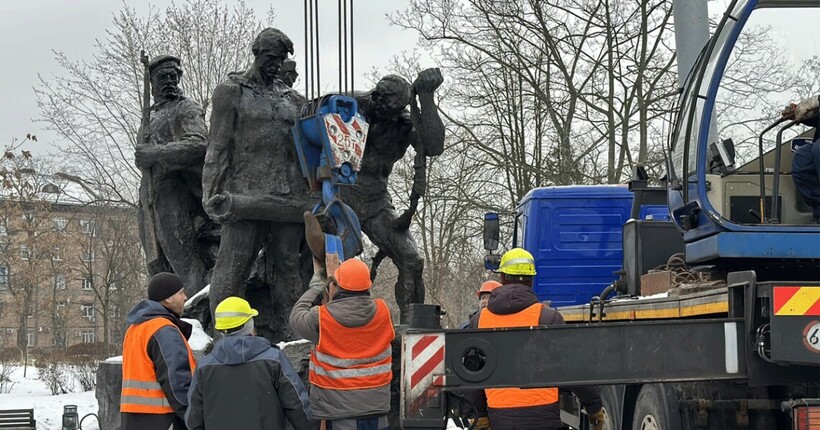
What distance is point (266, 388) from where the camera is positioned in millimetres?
5836

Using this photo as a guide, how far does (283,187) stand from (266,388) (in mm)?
4777

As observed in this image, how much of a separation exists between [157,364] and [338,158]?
349cm

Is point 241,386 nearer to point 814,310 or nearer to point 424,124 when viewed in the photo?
point 814,310

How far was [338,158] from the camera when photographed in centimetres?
952

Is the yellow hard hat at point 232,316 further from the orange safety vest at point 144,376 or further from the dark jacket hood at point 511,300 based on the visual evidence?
the dark jacket hood at point 511,300

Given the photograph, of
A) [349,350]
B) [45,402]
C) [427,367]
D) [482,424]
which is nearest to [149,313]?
[349,350]

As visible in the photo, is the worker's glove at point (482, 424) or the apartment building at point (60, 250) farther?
the apartment building at point (60, 250)

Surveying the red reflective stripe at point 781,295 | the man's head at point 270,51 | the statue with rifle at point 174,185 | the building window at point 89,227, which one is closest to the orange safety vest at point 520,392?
the red reflective stripe at point 781,295

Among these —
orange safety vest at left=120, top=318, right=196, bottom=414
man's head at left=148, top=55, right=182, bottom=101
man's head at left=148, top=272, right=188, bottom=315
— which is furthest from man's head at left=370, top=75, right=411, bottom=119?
orange safety vest at left=120, top=318, right=196, bottom=414

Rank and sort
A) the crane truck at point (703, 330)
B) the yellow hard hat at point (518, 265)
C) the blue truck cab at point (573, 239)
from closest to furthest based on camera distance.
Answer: the crane truck at point (703, 330), the yellow hard hat at point (518, 265), the blue truck cab at point (573, 239)

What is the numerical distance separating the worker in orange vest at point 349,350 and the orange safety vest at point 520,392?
0.96 m

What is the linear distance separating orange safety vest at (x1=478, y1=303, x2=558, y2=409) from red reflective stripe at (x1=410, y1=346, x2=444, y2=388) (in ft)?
1.66

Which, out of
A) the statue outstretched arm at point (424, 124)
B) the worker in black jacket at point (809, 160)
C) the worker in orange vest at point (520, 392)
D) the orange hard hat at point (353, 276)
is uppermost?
the statue outstretched arm at point (424, 124)

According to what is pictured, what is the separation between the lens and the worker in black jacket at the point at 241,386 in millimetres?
5793
